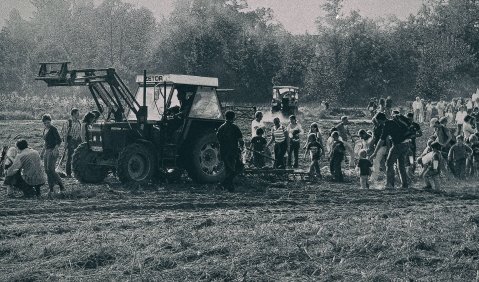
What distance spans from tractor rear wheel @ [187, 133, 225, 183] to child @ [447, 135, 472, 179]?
5709 mm

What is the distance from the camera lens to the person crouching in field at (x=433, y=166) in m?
15.6

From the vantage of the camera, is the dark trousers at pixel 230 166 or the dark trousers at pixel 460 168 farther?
the dark trousers at pixel 460 168

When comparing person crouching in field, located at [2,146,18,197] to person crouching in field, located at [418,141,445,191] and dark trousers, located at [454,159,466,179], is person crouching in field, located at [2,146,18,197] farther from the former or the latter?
dark trousers, located at [454,159,466,179]

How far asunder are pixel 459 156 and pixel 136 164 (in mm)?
7793

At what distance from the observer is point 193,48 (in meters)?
53.4

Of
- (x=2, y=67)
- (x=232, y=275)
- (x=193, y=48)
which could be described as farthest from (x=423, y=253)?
(x=2, y=67)

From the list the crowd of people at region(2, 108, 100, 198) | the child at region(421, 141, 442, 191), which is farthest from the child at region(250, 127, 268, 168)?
the crowd of people at region(2, 108, 100, 198)

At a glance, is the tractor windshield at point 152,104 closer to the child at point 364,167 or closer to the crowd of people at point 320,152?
the crowd of people at point 320,152

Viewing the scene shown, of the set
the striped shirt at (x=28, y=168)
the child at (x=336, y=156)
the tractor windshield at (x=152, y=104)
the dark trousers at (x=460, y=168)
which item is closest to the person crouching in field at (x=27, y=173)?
the striped shirt at (x=28, y=168)

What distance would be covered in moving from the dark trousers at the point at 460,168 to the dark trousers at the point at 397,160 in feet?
9.19

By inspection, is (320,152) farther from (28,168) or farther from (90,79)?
(28,168)

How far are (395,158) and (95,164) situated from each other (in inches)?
241

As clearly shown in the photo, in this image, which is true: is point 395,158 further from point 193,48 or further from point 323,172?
point 193,48

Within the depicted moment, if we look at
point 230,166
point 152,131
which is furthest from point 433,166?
point 152,131
